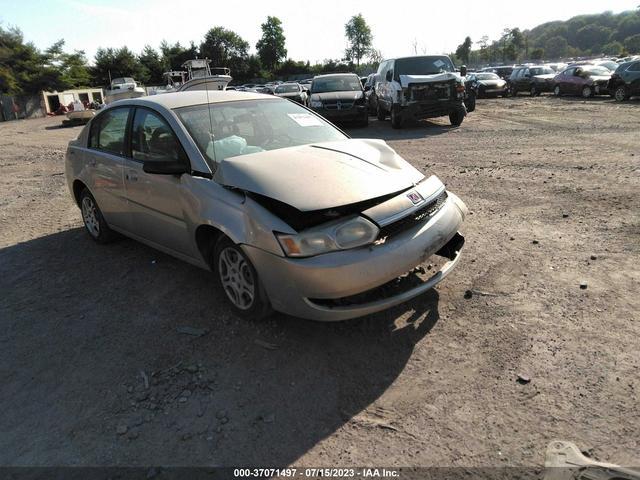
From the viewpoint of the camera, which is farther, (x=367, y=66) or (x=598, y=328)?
(x=367, y=66)

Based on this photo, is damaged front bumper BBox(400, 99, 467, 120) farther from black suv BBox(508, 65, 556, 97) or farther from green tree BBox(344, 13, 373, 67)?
green tree BBox(344, 13, 373, 67)

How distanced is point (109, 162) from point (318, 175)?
2598 millimetres

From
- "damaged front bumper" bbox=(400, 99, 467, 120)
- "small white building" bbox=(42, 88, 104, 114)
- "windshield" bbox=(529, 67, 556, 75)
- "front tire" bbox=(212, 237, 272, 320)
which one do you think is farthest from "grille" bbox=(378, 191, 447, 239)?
"small white building" bbox=(42, 88, 104, 114)

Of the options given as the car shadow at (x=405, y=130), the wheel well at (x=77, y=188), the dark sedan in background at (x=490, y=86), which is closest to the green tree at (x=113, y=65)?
the dark sedan in background at (x=490, y=86)

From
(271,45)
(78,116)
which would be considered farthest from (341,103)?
(271,45)

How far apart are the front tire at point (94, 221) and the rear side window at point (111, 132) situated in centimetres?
64

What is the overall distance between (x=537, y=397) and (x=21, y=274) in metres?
4.93

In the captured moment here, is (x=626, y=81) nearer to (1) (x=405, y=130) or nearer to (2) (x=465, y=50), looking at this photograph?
(1) (x=405, y=130)

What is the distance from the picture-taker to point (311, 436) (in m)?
2.50

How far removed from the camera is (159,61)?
2783 inches

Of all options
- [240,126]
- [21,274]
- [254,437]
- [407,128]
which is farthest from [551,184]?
[407,128]

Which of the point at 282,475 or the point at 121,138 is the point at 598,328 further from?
the point at 121,138

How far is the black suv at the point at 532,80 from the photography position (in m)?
26.0

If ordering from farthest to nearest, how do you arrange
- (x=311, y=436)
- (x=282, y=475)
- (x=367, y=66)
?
(x=367, y=66) → (x=311, y=436) → (x=282, y=475)
